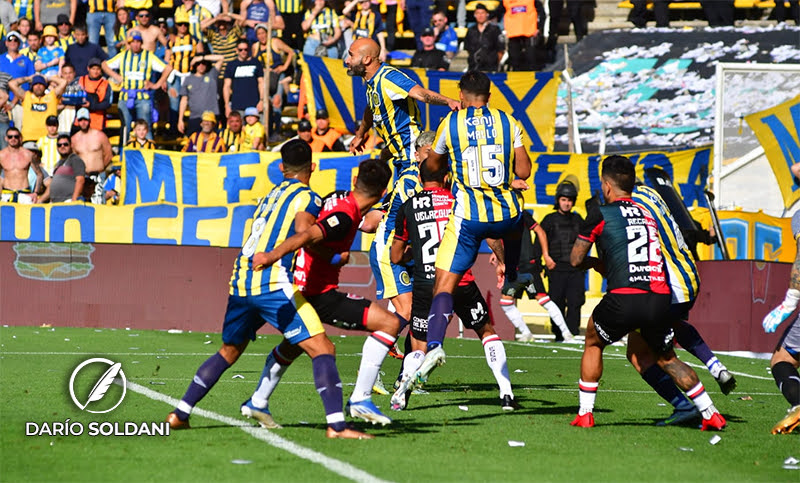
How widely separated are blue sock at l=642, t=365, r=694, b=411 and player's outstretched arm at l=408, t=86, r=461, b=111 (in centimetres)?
240

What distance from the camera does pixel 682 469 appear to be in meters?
6.45

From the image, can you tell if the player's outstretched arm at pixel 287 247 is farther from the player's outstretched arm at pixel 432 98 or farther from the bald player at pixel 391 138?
the bald player at pixel 391 138

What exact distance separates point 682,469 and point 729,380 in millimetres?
2146

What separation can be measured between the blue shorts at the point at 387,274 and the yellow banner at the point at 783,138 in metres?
10.4

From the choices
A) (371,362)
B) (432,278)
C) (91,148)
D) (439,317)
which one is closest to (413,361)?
(439,317)

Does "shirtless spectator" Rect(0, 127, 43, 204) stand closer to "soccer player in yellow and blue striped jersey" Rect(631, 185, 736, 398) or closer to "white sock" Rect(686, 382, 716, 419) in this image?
"soccer player in yellow and blue striped jersey" Rect(631, 185, 736, 398)

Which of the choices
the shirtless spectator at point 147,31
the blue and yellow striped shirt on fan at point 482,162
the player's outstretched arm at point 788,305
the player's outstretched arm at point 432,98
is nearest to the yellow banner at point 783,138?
the player's outstretched arm at point 432,98

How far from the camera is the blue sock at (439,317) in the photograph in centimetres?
818

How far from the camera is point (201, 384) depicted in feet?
23.4

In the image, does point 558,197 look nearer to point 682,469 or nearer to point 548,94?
point 548,94

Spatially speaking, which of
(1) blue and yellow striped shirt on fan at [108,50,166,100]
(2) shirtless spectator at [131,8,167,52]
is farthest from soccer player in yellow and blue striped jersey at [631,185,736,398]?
(2) shirtless spectator at [131,8,167,52]

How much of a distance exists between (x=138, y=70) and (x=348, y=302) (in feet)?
56.0

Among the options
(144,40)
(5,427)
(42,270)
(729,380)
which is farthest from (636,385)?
(144,40)

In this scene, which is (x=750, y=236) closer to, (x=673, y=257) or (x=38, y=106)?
(x=673, y=257)
